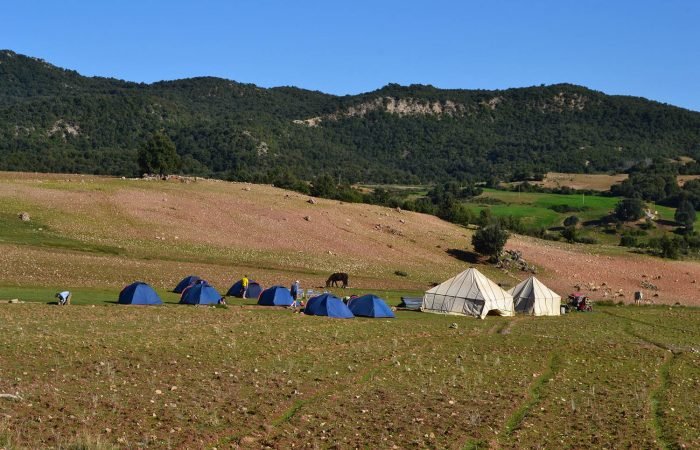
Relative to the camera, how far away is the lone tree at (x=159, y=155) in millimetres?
98125

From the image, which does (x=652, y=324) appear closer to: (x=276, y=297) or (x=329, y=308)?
(x=329, y=308)

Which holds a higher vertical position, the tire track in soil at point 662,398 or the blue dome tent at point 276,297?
the tire track in soil at point 662,398

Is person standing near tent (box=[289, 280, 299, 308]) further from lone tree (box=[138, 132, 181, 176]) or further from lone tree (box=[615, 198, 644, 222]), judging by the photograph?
lone tree (box=[615, 198, 644, 222])

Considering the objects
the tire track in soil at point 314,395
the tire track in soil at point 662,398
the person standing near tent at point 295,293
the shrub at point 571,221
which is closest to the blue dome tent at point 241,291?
the person standing near tent at point 295,293

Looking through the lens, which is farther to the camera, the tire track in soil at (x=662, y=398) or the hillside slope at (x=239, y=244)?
the hillside slope at (x=239, y=244)

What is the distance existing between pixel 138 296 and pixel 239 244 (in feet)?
94.2

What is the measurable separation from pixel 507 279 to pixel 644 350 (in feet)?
116

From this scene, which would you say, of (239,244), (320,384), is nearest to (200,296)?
(320,384)

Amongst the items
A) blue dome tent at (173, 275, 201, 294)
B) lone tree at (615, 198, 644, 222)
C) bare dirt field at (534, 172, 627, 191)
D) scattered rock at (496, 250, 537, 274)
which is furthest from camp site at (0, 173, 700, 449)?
bare dirt field at (534, 172, 627, 191)

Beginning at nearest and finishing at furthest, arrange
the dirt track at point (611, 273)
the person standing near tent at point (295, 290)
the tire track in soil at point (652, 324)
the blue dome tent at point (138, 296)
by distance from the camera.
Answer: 1. the blue dome tent at point (138, 296)
2. the tire track in soil at point (652, 324)
3. the person standing near tent at point (295, 290)
4. the dirt track at point (611, 273)

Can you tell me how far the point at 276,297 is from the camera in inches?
1748

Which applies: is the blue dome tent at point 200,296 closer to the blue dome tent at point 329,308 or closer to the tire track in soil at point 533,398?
the blue dome tent at point 329,308

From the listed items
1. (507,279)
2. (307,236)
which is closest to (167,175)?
(307,236)

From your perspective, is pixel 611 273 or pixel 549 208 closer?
pixel 611 273
